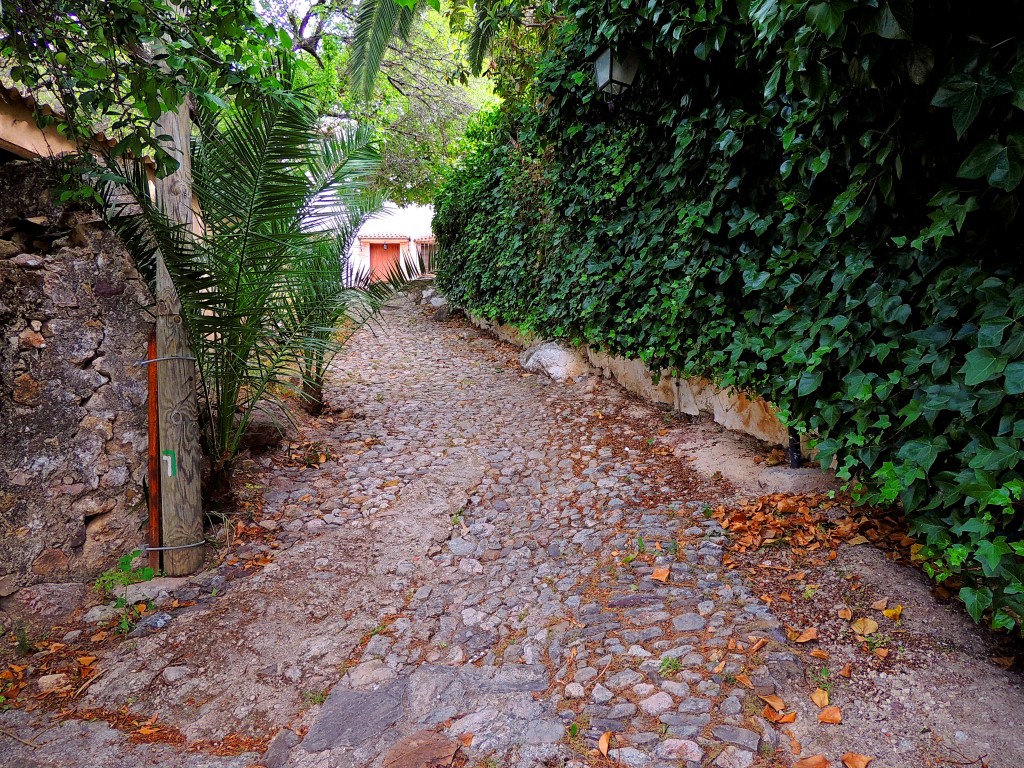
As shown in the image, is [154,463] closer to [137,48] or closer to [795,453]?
[137,48]

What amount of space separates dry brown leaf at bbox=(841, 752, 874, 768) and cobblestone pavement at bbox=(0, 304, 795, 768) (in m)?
0.22

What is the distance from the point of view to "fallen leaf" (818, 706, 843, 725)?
1928mm

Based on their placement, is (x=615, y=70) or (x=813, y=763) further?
(x=615, y=70)

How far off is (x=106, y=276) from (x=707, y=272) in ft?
11.7

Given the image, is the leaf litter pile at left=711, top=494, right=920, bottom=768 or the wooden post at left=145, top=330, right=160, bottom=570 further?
the wooden post at left=145, top=330, right=160, bottom=570

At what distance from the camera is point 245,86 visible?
2.37 meters

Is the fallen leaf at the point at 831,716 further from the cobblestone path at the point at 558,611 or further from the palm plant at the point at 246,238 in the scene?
the palm plant at the point at 246,238

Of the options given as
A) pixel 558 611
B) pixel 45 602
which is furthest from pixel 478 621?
pixel 45 602

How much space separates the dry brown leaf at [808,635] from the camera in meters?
2.27

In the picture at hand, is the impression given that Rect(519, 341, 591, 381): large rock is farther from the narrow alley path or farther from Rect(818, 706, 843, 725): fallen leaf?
Rect(818, 706, 843, 725): fallen leaf

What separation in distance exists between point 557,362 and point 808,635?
13.9 ft

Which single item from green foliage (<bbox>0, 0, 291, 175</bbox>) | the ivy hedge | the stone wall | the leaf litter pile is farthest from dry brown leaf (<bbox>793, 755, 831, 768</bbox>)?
green foliage (<bbox>0, 0, 291, 175</bbox>)

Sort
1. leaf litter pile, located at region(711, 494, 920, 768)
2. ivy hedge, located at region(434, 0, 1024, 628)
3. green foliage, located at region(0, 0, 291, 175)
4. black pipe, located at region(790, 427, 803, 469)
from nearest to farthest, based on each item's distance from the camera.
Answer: ivy hedge, located at region(434, 0, 1024, 628) → leaf litter pile, located at region(711, 494, 920, 768) → green foliage, located at region(0, 0, 291, 175) → black pipe, located at region(790, 427, 803, 469)

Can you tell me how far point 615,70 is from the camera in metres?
3.62
